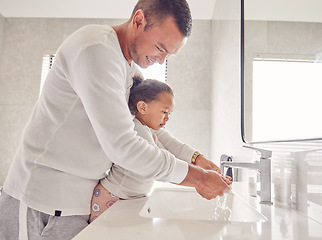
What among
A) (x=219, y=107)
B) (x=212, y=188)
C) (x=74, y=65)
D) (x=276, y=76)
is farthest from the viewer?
(x=219, y=107)

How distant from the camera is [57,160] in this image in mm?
806

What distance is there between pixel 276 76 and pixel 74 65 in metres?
0.72

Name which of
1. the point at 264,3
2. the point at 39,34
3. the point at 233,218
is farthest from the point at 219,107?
the point at 39,34

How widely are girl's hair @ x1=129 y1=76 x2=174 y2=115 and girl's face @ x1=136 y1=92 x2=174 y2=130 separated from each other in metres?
0.02

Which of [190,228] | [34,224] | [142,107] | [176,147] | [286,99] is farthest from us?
[176,147]

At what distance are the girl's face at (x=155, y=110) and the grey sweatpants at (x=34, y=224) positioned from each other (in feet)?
1.46

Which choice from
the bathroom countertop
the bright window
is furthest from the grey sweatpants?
the bright window

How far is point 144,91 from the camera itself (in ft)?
3.62

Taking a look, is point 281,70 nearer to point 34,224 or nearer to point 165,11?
point 165,11

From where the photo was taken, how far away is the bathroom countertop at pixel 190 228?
0.59 metres

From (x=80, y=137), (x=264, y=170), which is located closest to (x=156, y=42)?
(x=80, y=137)

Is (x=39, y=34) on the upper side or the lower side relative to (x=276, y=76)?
upper

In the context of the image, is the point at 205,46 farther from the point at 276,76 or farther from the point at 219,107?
the point at 276,76

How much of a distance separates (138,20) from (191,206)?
0.75m
